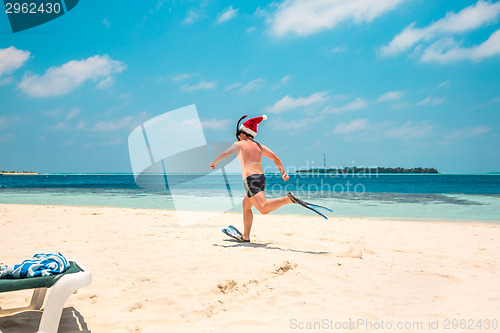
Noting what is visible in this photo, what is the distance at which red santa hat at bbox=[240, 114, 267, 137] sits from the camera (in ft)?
19.5

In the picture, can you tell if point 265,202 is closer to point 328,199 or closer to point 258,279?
point 258,279

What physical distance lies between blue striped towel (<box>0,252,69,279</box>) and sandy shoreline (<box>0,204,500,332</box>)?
1.90ft

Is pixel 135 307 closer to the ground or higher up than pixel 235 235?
closer to the ground

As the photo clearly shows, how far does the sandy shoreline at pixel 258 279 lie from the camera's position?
298 centimetres

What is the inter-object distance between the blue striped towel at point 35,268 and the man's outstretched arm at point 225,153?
9.60ft

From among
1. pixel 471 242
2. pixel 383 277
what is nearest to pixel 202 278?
pixel 383 277

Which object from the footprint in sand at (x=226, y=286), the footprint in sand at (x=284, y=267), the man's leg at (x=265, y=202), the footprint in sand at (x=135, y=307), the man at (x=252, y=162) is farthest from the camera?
the man at (x=252, y=162)

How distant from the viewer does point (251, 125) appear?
5969 mm

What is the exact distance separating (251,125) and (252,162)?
2.36 ft

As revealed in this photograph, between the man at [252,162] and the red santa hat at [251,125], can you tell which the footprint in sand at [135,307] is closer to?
the man at [252,162]

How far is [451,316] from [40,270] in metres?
3.47

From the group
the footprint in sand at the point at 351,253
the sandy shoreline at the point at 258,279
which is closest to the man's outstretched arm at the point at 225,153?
the sandy shoreline at the point at 258,279

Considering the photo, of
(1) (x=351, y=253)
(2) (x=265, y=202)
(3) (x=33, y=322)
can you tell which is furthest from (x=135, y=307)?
(1) (x=351, y=253)

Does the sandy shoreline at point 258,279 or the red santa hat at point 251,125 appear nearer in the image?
the sandy shoreline at point 258,279
